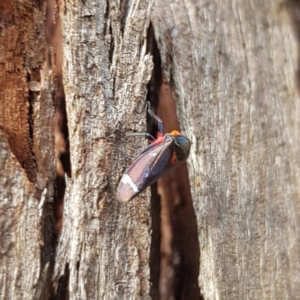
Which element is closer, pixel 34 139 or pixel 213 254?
pixel 34 139

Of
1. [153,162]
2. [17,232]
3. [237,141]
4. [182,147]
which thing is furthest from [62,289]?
[237,141]

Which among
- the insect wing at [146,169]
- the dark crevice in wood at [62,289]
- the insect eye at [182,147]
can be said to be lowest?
the dark crevice in wood at [62,289]

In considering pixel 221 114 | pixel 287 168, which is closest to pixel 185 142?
pixel 221 114

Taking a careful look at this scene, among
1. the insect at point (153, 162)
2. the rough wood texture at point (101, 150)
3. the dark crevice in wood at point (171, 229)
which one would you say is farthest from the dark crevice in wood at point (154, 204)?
the rough wood texture at point (101, 150)

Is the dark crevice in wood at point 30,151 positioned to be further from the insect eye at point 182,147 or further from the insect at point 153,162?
the insect eye at point 182,147

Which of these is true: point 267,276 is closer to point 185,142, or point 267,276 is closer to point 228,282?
point 228,282
